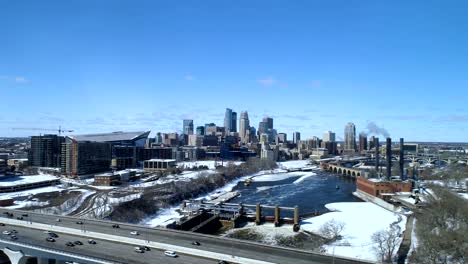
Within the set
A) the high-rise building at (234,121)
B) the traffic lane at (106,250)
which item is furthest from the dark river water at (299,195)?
the high-rise building at (234,121)

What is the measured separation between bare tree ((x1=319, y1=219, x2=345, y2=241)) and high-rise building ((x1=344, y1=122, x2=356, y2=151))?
97.5 metres

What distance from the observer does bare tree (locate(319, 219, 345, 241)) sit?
70.7 feet

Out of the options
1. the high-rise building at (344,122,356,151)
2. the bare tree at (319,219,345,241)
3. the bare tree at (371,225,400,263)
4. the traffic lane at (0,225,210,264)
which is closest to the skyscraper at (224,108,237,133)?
the high-rise building at (344,122,356,151)

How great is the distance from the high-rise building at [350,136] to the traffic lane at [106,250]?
4351 inches

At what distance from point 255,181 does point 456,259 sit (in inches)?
1602

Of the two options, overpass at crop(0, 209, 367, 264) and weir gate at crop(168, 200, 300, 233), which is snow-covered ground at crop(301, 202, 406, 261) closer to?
weir gate at crop(168, 200, 300, 233)

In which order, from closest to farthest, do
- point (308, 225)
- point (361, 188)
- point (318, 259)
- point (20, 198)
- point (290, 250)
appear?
1. point (318, 259)
2. point (290, 250)
3. point (308, 225)
4. point (20, 198)
5. point (361, 188)

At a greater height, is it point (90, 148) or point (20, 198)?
point (90, 148)

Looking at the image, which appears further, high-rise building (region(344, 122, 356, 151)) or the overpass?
high-rise building (region(344, 122, 356, 151))

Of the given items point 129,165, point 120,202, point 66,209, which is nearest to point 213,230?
point 120,202

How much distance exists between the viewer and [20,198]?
110ft

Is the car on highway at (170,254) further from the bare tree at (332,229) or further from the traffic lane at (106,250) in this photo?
the bare tree at (332,229)

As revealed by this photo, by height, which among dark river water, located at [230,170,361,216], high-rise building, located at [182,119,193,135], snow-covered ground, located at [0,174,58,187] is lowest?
dark river water, located at [230,170,361,216]

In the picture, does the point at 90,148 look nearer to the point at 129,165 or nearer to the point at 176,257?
the point at 129,165
